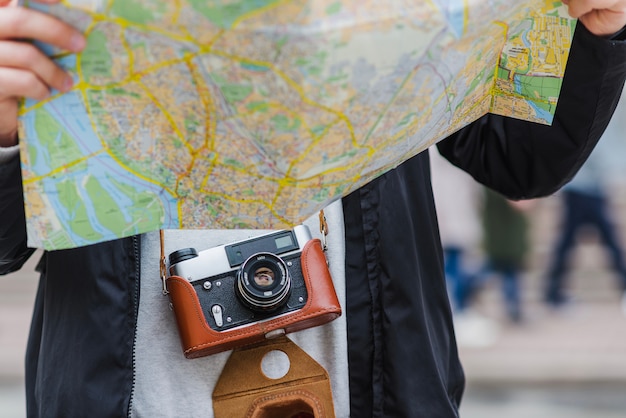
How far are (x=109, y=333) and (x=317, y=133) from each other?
18.9 inches

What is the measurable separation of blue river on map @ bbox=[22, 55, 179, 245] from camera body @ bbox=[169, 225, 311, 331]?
0.26 m

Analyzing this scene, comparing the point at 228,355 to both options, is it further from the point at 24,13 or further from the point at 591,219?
the point at 591,219

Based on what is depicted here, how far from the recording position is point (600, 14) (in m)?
1.17

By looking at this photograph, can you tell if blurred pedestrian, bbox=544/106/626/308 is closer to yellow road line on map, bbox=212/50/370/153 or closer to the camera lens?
the camera lens

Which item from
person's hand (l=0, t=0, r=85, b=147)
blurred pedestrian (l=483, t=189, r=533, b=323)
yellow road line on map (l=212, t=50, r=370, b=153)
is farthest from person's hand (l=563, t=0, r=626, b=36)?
blurred pedestrian (l=483, t=189, r=533, b=323)

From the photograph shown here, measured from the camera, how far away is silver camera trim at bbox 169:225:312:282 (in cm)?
131

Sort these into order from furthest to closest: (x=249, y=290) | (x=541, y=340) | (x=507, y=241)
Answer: (x=507, y=241)
(x=541, y=340)
(x=249, y=290)

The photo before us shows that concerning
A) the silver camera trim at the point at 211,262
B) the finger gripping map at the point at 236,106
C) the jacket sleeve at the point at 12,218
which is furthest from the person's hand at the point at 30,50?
the silver camera trim at the point at 211,262

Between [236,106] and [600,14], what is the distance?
0.50 meters

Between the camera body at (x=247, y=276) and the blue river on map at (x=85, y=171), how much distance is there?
26 cm

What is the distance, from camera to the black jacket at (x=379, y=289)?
50.7 inches

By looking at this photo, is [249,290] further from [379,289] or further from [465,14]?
[465,14]

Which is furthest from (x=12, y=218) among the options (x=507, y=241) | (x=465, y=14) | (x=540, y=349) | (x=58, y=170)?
(x=507, y=241)

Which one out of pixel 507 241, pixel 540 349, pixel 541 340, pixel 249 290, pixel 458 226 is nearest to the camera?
pixel 249 290
